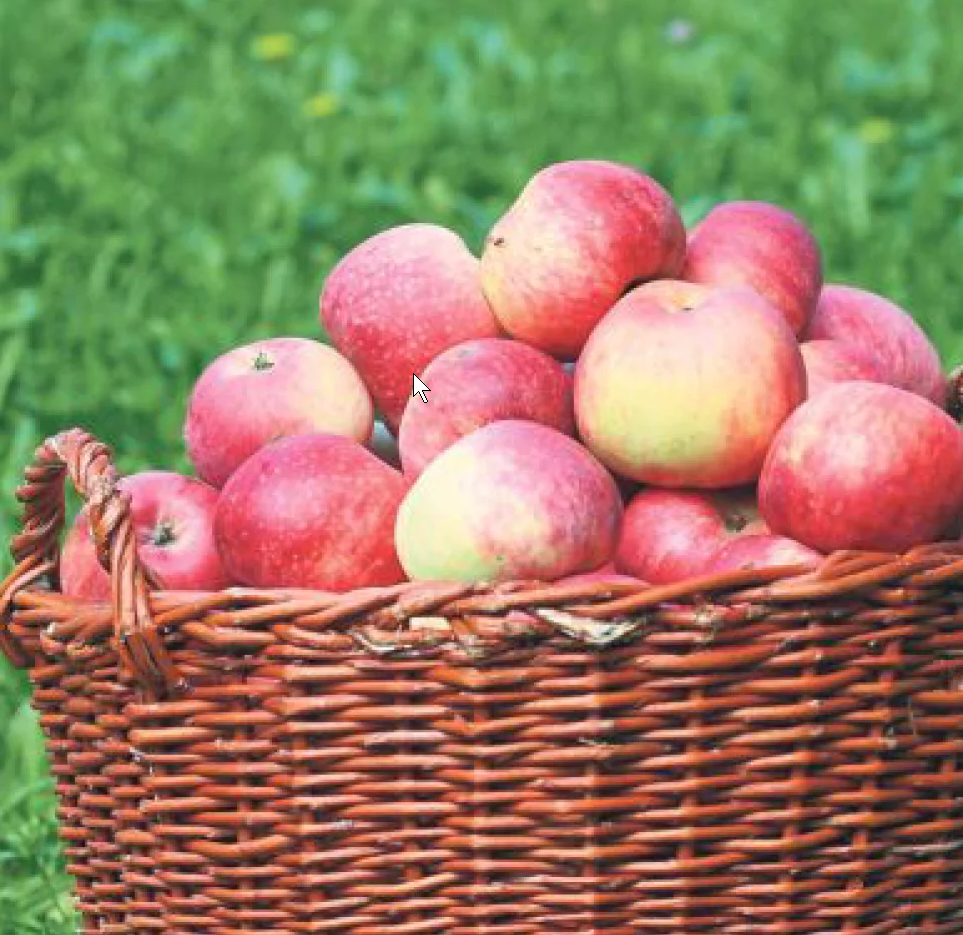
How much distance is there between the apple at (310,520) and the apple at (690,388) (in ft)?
0.78

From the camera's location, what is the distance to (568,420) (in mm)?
2289

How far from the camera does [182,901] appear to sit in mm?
2049

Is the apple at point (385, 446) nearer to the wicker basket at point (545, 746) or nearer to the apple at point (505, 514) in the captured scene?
the apple at point (505, 514)

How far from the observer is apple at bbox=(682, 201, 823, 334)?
237cm

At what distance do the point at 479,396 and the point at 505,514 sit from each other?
23 cm

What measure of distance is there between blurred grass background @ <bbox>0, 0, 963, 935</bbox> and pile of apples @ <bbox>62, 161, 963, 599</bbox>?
128 cm

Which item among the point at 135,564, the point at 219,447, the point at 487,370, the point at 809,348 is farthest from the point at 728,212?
the point at 135,564

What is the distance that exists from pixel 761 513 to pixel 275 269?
2695 millimetres

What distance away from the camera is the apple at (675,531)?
2.10 metres

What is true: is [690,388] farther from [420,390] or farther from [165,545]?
[165,545]

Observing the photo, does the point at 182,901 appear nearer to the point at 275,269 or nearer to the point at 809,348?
the point at 809,348

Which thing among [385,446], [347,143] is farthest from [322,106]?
[385,446]

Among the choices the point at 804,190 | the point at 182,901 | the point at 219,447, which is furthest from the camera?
the point at 804,190

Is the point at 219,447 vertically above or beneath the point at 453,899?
above
